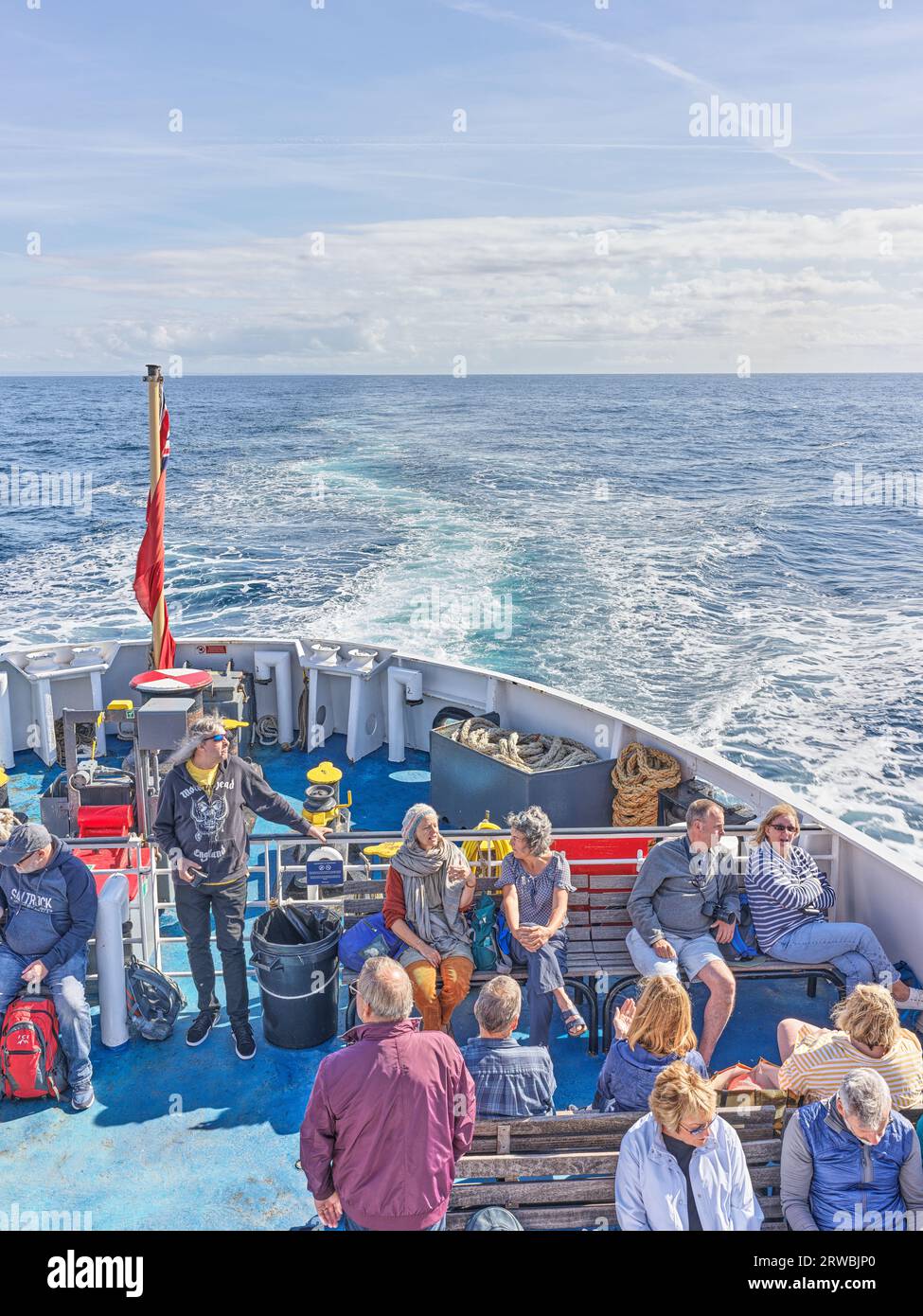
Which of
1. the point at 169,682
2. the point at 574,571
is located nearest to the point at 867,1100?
the point at 169,682

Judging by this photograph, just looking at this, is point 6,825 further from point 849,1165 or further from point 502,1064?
point 849,1165

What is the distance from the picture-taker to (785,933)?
5.28 meters

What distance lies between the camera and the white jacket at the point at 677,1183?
3.15 m

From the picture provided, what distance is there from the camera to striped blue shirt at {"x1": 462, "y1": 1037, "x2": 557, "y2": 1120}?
3.80 metres

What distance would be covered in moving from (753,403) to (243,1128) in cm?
8991

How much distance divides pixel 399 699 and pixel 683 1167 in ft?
21.3

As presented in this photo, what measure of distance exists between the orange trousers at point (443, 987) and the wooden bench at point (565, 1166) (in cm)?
121

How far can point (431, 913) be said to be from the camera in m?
5.05

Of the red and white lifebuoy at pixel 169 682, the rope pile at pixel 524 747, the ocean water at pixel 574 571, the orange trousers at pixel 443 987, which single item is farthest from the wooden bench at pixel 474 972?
the ocean water at pixel 574 571

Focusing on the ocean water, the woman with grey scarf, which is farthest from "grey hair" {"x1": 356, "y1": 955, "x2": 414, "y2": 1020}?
the ocean water

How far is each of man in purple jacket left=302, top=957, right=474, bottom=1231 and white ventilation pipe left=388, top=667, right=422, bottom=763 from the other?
621 centimetres

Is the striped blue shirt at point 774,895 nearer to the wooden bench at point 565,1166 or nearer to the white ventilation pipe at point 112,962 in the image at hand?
the wooden bench at point 565,1166
